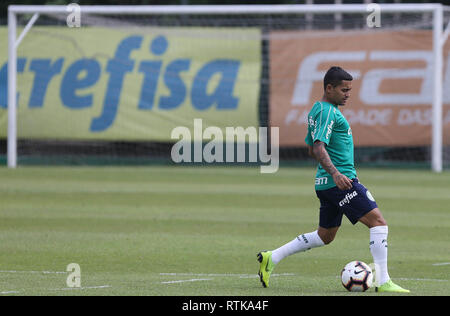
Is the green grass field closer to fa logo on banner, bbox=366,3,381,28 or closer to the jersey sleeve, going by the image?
the jersey sleeve

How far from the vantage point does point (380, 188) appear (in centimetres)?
1938

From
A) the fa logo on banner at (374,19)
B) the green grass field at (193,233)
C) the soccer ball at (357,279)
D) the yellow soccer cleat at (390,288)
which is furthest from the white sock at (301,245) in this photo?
the fa logo on banner at (374,19)

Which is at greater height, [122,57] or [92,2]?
[92,2]

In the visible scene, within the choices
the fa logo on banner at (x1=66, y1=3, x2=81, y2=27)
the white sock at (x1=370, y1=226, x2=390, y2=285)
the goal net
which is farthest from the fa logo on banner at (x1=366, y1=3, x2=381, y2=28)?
the white sock at (x1=370, y1=226, x2=390, y2=285)

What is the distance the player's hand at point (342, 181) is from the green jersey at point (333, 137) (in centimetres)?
28

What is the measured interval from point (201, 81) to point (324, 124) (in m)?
17.1

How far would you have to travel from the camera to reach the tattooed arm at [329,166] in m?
8.02

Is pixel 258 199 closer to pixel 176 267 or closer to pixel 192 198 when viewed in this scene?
pixel 192 198

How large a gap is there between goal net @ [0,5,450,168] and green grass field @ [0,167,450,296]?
9.07ft

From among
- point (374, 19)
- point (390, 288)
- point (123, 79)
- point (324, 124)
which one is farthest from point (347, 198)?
point (123, 79)

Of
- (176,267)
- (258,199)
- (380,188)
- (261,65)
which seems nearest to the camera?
(176,267)

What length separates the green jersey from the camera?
827 cm

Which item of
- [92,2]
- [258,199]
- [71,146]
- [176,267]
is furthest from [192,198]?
[92,2]
